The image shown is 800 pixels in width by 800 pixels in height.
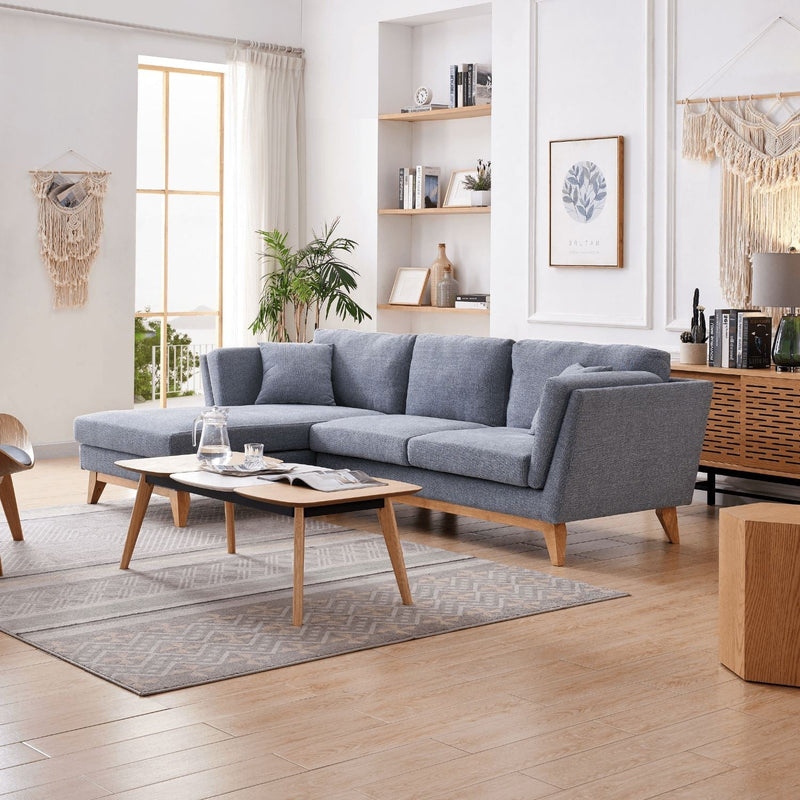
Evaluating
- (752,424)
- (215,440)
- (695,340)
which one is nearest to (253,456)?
(215,440)

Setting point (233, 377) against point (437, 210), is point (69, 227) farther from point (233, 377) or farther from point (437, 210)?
point (437, 210)

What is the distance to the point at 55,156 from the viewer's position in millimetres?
7613

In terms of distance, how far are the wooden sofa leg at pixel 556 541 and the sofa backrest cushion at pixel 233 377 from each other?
2259 mm

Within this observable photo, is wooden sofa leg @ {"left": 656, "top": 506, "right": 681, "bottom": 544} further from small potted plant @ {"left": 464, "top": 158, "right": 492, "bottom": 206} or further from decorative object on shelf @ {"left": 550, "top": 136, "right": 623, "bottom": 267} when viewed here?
small potted plant @ {"left": 464, "top": 158, "right": 492, "bottom": 206}

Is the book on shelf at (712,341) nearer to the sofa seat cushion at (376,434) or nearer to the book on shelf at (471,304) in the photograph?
the sofa seat cushion at (376,434)

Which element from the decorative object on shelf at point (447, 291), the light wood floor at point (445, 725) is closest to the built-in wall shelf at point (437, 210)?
the decorative object on shelf at point (447, 291)

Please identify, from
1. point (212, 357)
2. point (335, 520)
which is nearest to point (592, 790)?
point (335, 520)

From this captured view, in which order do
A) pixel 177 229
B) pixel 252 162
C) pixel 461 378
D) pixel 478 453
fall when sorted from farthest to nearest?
pixel 177 229
pixel 252 162
pixel 461 378
pixel 478 453

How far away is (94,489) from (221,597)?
2.07 meters

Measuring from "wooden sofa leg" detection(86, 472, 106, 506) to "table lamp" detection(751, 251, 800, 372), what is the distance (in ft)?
10.8

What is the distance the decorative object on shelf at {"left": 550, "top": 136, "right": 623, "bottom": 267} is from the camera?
6.73 metres

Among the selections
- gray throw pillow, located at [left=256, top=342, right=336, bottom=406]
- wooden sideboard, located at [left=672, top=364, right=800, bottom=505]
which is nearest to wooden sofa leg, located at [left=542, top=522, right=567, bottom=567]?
wooden sideboard, located at [left=672, top=364, right=800, bottom=505]

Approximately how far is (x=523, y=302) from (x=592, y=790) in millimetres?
4835

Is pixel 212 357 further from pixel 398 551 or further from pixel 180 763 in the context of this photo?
pixel 180 763
